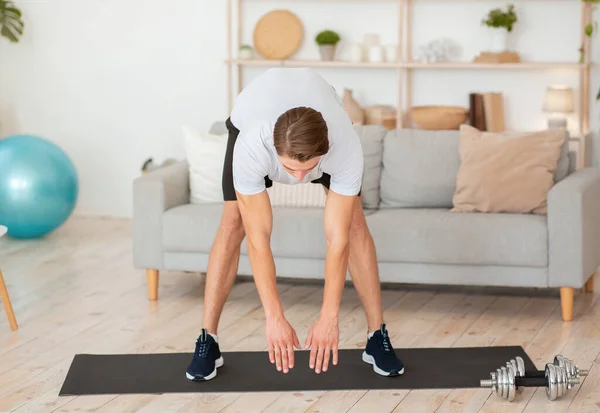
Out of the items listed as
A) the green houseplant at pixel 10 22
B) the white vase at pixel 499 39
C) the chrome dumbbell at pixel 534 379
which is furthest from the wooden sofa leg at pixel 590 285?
the green houseplant at pixel 10 22

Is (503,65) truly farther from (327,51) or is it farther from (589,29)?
(327,51)

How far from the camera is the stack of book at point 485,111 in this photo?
218 inches

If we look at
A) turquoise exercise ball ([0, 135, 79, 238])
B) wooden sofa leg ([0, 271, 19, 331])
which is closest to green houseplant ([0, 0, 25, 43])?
turquoise exercise ball ([0, 135, 79, 238])

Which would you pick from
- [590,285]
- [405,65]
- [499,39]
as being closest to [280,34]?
[405,65]

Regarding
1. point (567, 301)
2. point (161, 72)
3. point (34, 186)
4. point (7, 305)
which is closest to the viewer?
point (7, 305)

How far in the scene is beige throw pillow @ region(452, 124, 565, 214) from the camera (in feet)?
13.5

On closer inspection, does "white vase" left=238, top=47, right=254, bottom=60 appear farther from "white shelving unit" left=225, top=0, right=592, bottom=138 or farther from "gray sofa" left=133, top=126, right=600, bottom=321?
"gray sofa" left=133, top=126, right=600, bottom=321

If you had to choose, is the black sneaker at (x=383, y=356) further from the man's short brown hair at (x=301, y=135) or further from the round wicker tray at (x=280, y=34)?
the round wicker tray at (x=280, y=34)

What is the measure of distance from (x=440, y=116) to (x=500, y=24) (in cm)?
62

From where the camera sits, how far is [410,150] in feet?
14.6

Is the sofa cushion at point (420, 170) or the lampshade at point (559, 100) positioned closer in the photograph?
the sofa cushion at point (420, 170)

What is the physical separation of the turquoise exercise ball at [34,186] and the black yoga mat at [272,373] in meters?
2.00

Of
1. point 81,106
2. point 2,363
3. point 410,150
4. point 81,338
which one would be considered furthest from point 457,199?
point 81,106

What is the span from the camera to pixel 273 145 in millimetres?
2705
